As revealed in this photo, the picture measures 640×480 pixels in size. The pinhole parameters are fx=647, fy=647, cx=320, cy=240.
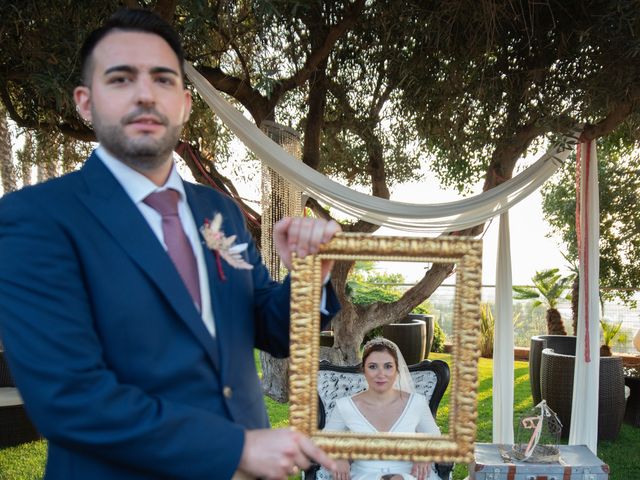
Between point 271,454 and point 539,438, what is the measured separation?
133 inches

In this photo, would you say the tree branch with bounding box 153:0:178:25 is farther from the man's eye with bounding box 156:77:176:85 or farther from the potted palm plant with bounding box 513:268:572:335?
the potted palm plant with bounding box 513:268:572:335

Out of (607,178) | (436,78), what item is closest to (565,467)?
(436,78)

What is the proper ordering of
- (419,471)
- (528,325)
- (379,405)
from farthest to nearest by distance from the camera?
(528,325) → (419,471) → (379,405)

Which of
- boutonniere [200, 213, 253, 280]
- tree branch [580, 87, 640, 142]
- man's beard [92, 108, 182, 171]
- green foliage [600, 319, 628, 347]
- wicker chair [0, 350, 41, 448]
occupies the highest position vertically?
tree branch [580, 87, 640, 142]

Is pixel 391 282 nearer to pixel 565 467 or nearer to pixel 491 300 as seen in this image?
pixel 565 467

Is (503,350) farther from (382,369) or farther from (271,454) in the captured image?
(271,454)

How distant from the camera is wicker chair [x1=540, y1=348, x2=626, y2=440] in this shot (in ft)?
22.0

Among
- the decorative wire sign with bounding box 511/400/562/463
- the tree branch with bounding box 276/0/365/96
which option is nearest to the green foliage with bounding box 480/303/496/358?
the decorative wire sign with bounding box 511/400/562/463

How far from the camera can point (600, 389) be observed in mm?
6684

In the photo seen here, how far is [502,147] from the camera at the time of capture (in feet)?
18.3

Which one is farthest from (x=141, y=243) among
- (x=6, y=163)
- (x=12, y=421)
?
(x=6, y=163)

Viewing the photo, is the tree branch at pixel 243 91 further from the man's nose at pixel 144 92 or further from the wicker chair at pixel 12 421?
the man's nose at pixel 144 92

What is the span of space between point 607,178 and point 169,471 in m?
8.28

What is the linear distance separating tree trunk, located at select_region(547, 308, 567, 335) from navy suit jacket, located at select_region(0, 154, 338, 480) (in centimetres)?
938
